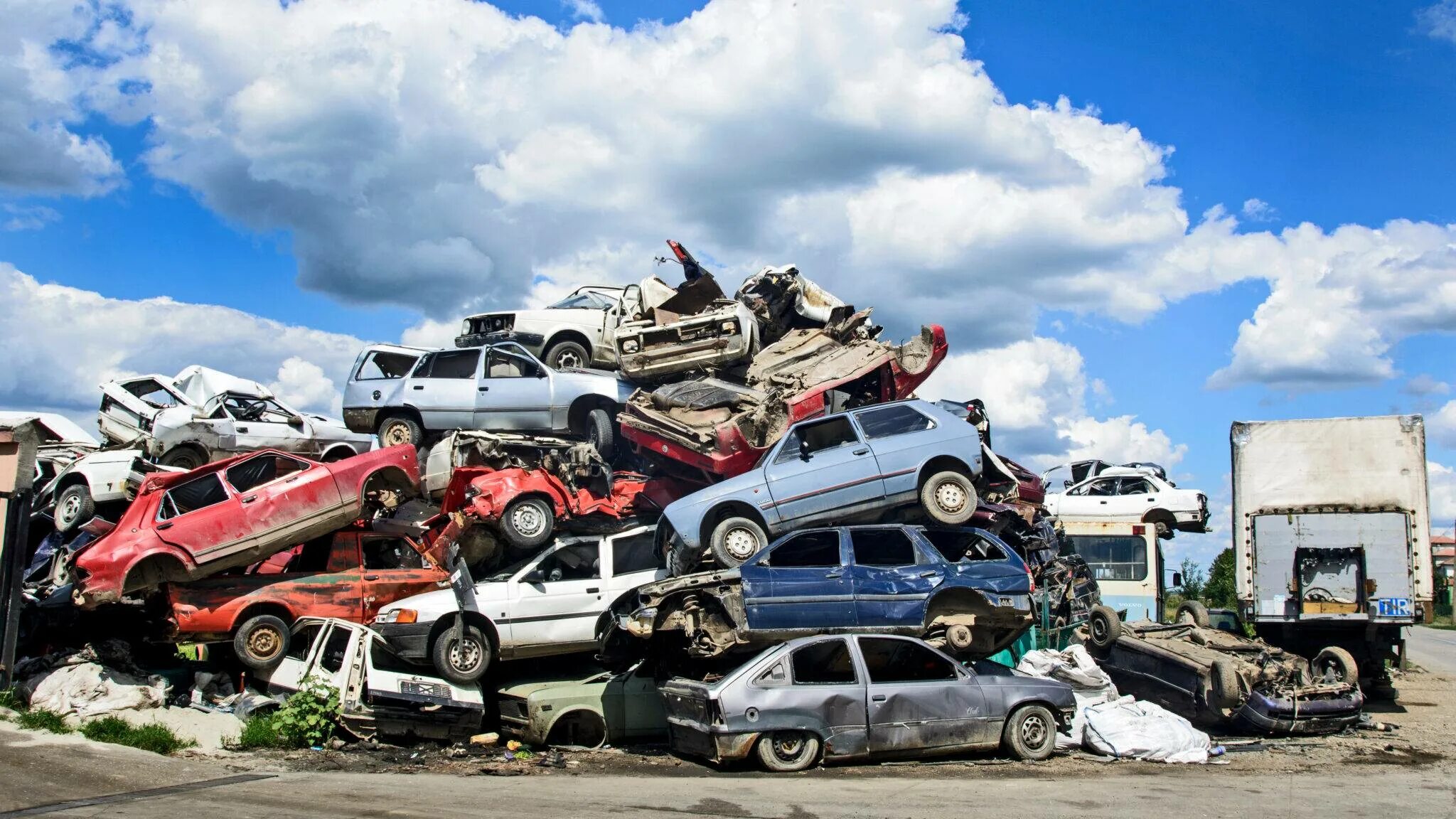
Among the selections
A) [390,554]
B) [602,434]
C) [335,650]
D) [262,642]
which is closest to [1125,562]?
[602,434]

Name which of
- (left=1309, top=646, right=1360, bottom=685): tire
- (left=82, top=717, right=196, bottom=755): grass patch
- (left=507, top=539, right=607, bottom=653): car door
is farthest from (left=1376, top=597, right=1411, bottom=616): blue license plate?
(left=82, top=717, right=196, bottom=755): grass patch

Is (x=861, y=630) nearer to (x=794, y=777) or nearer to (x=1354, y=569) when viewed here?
(x=794, y=777)

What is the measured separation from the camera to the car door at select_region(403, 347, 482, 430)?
48.3ft

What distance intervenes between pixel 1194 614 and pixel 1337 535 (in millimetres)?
2043

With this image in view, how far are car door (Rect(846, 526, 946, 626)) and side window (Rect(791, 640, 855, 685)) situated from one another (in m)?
0.69

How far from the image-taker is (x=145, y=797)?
7707 mm

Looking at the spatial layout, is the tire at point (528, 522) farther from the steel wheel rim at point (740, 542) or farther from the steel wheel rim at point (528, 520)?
the steel wheel rim at point (740, 542)

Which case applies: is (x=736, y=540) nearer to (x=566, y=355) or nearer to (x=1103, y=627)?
(x=1103, y=627)

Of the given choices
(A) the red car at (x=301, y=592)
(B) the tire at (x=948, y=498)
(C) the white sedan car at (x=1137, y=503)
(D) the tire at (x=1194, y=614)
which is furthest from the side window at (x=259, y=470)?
(C) the white sedan car at (x=1137, y=503)

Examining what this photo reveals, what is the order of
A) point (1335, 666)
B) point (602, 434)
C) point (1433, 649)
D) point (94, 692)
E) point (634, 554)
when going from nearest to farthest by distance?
1. point (94, 692)
2. point (634, 554)
3. point (1335, 666)
4. point (602, 434)
5. point (1433, 649)

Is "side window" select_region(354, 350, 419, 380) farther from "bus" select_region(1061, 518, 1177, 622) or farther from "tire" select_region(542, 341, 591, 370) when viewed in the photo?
"bus" select_region(1061, 518, 1177, 622)

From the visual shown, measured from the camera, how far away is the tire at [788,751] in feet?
28.1

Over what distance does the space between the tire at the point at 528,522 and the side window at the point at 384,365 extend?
14.4ft

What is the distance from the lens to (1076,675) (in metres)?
11.1
